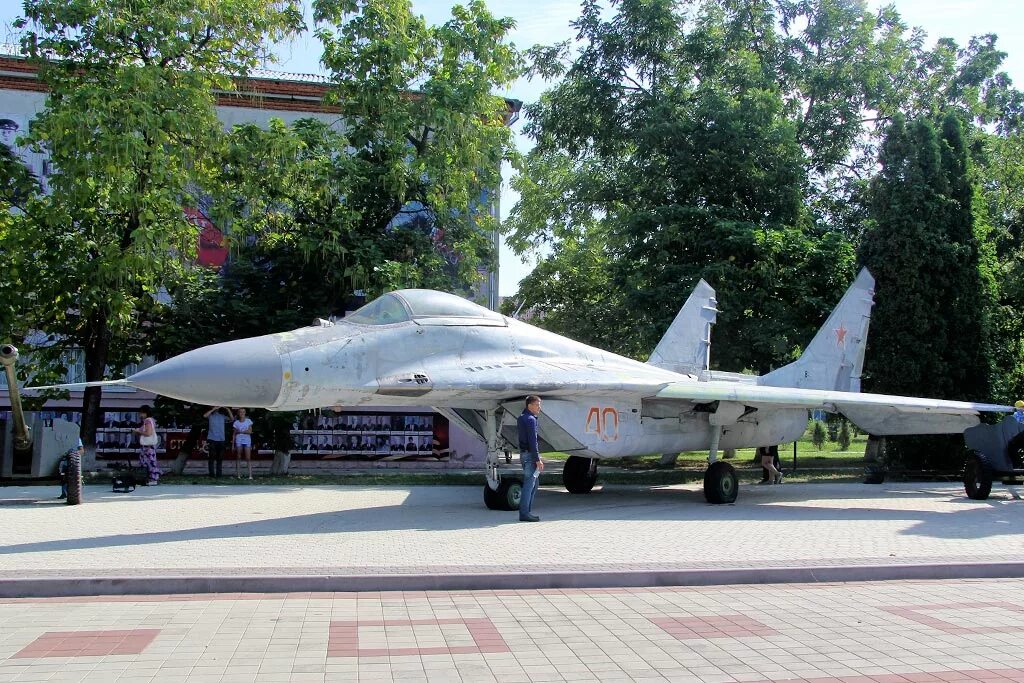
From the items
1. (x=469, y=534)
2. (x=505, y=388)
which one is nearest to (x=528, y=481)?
(x=505, y=388)

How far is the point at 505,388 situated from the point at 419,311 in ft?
5.03

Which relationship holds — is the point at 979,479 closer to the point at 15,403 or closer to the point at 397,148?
the point at 397,148

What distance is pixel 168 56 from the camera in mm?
18250

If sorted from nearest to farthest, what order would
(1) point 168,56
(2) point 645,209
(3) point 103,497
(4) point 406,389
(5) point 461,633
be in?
1. (5) point 461,633
2. (4) point 406,389
3. (3) point 103,497
4. (1) point 168,56
5. (2) point 645,209

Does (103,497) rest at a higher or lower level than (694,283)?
lower

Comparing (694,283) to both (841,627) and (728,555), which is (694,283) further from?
(841,627)

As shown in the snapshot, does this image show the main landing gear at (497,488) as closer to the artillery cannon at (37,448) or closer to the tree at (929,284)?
the artillery cannon at (37,448)

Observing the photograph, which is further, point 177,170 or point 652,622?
point 177,170

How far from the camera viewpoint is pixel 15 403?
43.8 feet

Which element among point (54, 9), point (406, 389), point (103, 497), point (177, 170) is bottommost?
point (103, 497)

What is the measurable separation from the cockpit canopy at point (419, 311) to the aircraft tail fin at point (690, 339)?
5.84 meters

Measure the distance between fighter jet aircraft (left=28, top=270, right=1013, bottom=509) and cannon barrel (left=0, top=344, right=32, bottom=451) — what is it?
11.9 feet

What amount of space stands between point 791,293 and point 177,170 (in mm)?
14192

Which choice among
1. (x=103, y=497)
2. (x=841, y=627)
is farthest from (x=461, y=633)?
(x=103, y=497)
